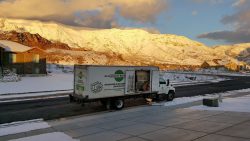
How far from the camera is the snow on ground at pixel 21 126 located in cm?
1504

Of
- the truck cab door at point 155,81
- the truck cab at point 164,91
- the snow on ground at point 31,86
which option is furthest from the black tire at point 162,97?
the snow on ground at point 31,86

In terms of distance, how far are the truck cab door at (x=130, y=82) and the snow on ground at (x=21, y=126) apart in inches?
279

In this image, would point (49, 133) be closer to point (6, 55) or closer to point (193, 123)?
point (193, 123)

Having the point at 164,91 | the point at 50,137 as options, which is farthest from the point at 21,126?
the point at 164,91

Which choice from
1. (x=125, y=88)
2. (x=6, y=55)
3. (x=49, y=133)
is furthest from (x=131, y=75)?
(x=6, y=55)

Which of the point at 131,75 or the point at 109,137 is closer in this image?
the point at 109,137

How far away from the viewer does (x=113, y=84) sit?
22.1m

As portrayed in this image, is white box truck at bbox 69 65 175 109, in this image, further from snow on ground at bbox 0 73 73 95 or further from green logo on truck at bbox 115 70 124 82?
snow on ground at bbox 0 73 73 95

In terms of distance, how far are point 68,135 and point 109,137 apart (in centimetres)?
188

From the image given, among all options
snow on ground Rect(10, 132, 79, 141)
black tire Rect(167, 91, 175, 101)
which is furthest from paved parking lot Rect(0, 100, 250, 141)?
black tire Rect(167, 91, 175, 101)

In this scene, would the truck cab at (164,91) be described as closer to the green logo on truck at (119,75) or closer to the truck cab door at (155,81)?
the truck cab door at (155,81)

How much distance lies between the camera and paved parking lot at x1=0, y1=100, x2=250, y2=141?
42.2 feet

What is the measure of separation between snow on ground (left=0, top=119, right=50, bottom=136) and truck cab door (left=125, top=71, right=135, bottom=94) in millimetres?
7082

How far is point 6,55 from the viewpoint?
187 feet
